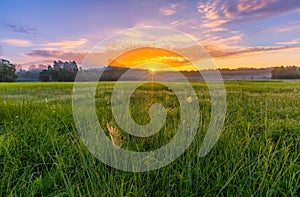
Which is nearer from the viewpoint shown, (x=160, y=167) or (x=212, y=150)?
(x=160, y=167)

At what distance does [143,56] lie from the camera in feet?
15.6

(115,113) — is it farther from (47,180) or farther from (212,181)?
(212,181)

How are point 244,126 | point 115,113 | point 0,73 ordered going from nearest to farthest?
point 244,126, point 115,113, point 0,73

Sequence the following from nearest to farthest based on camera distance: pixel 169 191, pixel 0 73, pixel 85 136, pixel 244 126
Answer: pixel 169 191 → pixel 85 136 → pixel 244 126 → pixel 0 73

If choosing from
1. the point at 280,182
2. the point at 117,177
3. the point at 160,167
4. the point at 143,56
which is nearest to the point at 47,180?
the point at 117,177

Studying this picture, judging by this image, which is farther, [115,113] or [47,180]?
[115,113]

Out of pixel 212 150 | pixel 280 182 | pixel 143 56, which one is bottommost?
pixel 280 182

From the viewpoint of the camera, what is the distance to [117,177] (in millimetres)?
2105

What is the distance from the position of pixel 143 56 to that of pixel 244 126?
2.27m

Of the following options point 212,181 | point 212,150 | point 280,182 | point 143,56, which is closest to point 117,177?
point 212,181

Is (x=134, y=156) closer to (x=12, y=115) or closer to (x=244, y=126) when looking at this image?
(x=244, y=126)

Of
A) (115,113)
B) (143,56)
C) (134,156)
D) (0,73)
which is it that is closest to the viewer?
(134,156)

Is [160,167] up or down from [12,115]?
down

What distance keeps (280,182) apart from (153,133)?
152 centimetres
